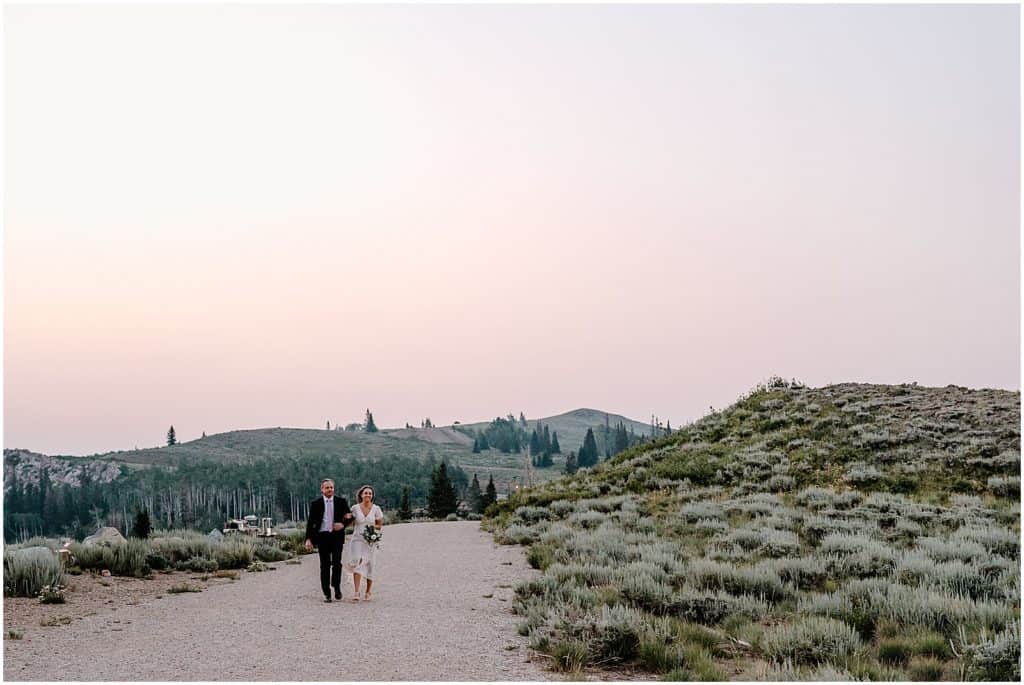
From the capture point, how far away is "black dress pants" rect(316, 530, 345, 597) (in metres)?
11.3

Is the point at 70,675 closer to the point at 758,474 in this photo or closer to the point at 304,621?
the point at 304,621

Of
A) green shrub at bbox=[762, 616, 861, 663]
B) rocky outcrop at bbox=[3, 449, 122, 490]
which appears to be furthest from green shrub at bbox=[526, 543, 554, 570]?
rocky outcrop at bbox=[3, 449, 122, 490]

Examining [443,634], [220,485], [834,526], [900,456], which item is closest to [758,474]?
[900,456]

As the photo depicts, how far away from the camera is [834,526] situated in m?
15.3

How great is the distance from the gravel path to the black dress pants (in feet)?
1.10

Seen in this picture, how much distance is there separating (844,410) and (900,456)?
733 cm

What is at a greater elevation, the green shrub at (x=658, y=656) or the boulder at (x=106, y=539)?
the boulder at (x=106, y=539)

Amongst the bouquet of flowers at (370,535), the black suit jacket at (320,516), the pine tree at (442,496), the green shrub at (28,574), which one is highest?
the black suit jacket at (320,516)

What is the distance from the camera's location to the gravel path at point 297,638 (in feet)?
23.8

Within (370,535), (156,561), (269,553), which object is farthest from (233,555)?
(370,535)

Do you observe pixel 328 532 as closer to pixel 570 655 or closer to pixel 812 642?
pixel 570 655

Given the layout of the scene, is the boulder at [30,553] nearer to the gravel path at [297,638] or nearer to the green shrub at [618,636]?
the gravel path at [297,638]

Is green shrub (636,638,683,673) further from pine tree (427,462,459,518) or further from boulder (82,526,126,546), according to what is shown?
pine tree (427,462,459,518)

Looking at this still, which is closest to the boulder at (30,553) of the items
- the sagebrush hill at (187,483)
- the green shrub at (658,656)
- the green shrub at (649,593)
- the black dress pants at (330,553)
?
the black dress pants at (330,553)
